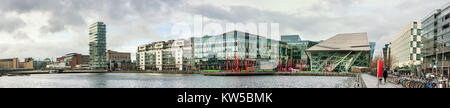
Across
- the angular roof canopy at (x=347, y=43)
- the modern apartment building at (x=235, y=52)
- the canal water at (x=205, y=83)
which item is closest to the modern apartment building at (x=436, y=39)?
the canal water at (x=205, y=83)

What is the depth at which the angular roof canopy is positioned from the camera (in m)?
98.9

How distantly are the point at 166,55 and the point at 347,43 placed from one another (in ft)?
314

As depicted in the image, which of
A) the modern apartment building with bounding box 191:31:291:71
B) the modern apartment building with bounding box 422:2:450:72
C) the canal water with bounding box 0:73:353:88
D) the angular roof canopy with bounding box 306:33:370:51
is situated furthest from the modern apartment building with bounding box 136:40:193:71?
the modern apartment building with bounding box 422:2:450:72

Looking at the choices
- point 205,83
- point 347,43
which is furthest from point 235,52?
point 205,83

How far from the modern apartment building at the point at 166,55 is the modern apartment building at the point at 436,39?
95086 mm

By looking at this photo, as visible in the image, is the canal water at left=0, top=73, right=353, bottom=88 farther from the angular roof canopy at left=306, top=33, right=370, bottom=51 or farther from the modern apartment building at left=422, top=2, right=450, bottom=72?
the angular roof canopy at left=306, top=33, right=370, bottom=51

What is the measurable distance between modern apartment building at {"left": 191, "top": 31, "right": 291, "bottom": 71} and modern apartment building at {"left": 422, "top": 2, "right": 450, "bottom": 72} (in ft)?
165

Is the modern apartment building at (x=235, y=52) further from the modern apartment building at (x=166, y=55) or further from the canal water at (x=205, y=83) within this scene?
the canal water at (x=205, y=83)

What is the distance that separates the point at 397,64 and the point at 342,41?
2352 cm

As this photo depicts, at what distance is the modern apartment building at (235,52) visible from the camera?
116 meters

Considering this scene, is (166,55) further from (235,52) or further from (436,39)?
(436,39)
